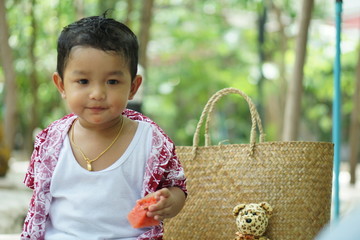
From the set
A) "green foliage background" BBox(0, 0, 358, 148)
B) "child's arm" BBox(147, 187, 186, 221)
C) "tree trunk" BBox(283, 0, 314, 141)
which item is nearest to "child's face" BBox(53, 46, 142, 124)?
"child's arm" BBox(147, 187, 186, 221)

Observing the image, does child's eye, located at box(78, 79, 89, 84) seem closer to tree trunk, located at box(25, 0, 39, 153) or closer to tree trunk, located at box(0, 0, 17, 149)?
tree trunk, located at box(0, 0, 17, 149)

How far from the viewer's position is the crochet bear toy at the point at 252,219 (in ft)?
10.0

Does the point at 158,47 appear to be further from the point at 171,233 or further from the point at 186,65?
the point at 171,233

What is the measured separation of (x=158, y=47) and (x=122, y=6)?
6.74 feet

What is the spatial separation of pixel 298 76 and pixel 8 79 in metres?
3.80

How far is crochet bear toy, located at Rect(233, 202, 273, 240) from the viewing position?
10.0ft

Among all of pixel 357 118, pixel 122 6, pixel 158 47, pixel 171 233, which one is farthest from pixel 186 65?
pixel 171 233

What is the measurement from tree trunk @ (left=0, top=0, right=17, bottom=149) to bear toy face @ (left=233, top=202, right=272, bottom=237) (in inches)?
186

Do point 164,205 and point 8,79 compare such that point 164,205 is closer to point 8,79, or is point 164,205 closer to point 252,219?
point 252,219

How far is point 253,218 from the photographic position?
120 inches

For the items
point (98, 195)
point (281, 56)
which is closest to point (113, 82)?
point (98, 195)

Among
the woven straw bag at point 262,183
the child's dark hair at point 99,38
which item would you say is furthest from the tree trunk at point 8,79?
the child's dark hair at point 99,38

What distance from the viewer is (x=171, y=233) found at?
3449 millimetres

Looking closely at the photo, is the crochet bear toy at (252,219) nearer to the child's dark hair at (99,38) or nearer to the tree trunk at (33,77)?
the child's dark hair at (99,38)
